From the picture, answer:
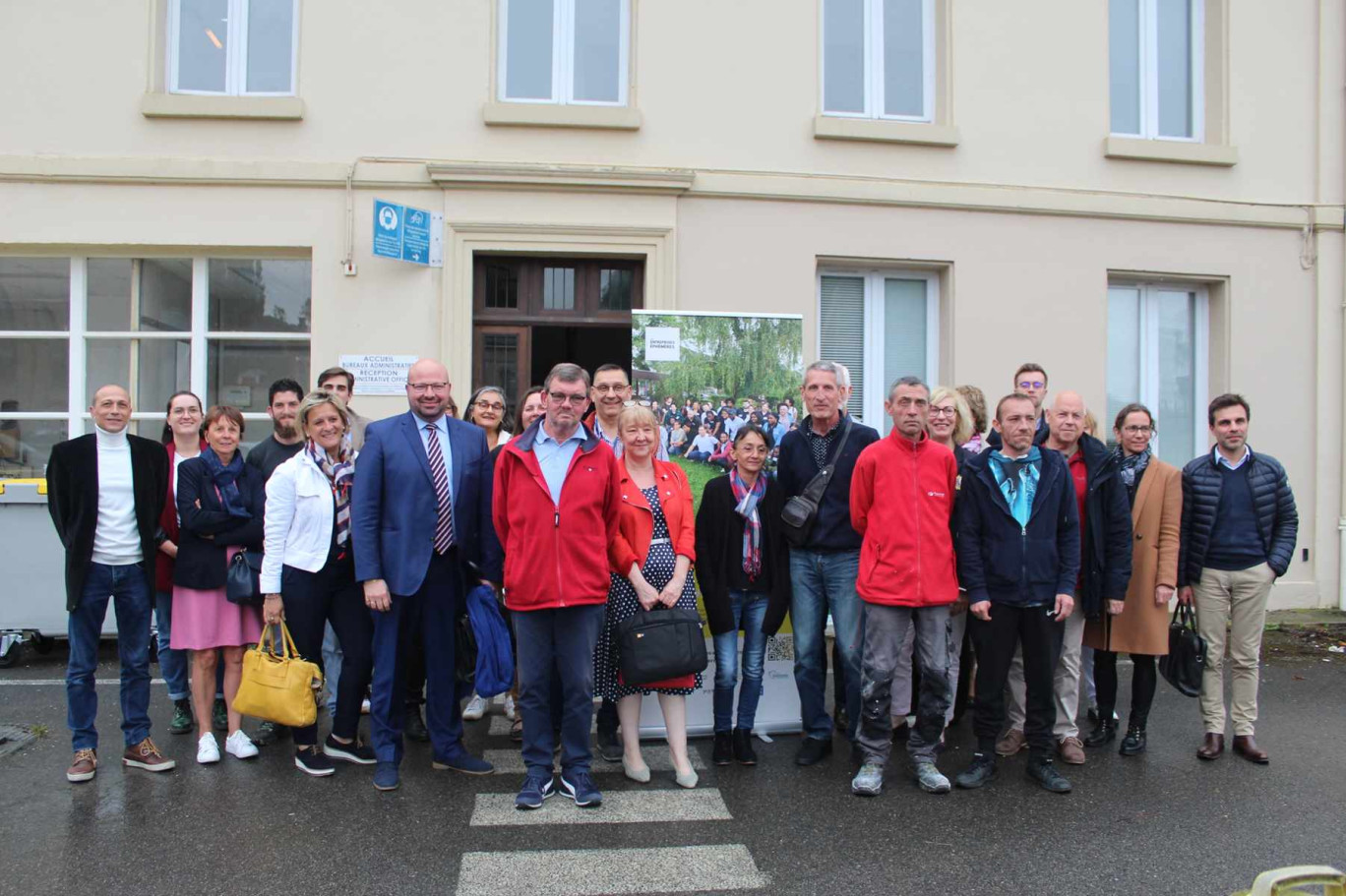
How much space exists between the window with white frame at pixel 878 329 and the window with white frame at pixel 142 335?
4.69 m

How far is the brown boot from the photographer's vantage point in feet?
17.5

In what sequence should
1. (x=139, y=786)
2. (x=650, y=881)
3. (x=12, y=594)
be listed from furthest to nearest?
(x=12, y=594)
(x=139, y=786)
(x=650, y=881)

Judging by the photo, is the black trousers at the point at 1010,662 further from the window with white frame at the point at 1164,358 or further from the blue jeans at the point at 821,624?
the window with white frame at the point at 1164,358

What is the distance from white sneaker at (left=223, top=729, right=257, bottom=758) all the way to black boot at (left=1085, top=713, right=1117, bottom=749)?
466 cm

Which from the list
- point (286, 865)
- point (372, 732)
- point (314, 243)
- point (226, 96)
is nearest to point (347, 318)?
point (314, 243)

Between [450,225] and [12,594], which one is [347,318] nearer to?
[450,225]

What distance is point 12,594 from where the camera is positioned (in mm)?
7273

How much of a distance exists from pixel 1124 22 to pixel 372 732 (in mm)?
9422

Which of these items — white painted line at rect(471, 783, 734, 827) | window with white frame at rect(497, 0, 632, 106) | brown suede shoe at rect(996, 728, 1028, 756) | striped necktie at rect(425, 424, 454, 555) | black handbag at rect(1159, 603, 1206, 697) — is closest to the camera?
white painted line at rect(471, 783, 734, 827)

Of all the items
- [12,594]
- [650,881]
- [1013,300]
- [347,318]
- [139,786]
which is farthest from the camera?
[1013,300]

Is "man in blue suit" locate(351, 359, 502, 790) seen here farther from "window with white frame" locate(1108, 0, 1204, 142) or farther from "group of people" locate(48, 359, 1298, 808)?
"window with white frame" locate(1108, 0, 1204, 142)

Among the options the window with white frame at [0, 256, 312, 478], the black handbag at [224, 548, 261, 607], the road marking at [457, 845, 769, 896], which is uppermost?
the window with white frame at [0, 256, 312, 478]

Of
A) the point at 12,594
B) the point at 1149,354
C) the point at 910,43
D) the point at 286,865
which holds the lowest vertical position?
the point at 286,865

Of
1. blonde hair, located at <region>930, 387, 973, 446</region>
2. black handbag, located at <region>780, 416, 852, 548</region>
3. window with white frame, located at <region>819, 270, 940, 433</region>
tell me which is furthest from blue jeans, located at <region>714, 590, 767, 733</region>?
window with white frame, located at <region>819, 270, 940, 433</region>
